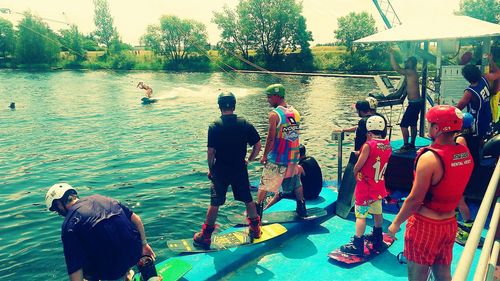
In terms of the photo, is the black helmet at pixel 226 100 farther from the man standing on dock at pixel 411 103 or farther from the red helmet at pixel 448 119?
the man standing on dock at pixel 411 103

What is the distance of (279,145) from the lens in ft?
22.4

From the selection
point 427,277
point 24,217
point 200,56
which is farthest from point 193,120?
point 200,56

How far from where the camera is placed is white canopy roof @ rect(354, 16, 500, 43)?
9008 mm

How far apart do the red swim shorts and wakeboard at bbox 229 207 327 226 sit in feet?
11.1

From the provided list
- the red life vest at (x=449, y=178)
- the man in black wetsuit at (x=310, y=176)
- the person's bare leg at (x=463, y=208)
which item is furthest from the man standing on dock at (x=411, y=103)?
the red life vest at (x=449, y=178)

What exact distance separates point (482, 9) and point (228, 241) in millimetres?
107922

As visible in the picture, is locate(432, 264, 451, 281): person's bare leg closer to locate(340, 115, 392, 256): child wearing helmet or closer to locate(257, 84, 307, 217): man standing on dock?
locate(340, 115, 392, 256): child wearing helmet

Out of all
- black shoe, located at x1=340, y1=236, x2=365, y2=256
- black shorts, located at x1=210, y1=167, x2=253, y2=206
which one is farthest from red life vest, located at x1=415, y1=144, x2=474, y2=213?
black shorts, located at x1=210, y1=167, x2=253, y2=206

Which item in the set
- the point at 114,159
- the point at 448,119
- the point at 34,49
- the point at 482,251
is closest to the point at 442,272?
the point at 448,119

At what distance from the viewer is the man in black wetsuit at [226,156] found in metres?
5.95

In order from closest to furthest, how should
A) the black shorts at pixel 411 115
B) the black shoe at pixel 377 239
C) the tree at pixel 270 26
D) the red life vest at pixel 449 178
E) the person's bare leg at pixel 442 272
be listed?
the red life vest at pixel 449 178
the person's bare leg at pixel 442 272
the black shoe at pixel 377 239
the black shorts at pixel 411 115
the tree at pixel 270 26

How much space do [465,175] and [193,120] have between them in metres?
25.0

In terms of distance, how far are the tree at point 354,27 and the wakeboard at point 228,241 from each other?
96346 mm

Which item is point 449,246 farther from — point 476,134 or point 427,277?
point 476,134
